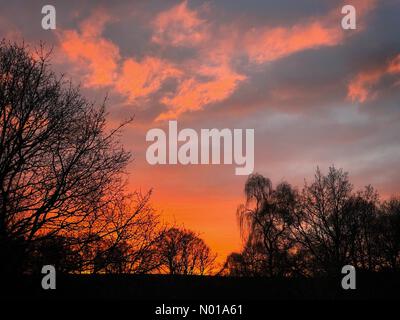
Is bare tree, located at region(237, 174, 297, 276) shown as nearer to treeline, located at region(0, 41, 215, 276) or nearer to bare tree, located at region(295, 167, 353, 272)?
bare tree, located at region(295, 167, 353, 272)

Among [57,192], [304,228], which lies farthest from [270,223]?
[57,192]

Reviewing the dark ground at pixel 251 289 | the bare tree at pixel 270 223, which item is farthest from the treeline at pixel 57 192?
the bare tree at pixel 270 223

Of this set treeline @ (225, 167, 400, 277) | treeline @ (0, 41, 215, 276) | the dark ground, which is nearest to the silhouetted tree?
treeline @ (225, 167, 400, 277)

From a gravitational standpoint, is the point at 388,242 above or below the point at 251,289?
above

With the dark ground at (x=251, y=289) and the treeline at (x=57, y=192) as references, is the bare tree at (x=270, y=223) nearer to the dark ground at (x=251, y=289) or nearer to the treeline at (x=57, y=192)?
the dark ground at (x=251, y=289)

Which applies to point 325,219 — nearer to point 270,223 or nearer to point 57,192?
point 270,223

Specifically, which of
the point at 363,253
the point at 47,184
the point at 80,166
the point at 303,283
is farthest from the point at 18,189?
the point at 363,253

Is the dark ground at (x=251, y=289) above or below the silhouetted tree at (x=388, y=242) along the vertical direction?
below

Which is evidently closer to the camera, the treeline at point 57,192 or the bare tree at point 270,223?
the treeline at point 57,192

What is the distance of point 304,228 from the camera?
38.0 meters

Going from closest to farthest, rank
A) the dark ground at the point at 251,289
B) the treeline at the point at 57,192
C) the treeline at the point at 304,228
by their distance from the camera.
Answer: the treeline at the point at 57,192 < the dark ground at the point at 251,289 < the treeline at the point at 304,228

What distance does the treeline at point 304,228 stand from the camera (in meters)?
36.3

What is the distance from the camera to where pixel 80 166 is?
12750 mm

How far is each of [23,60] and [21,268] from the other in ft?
18.8
